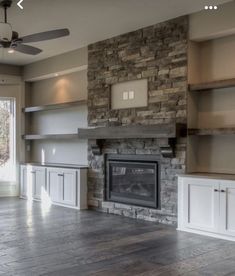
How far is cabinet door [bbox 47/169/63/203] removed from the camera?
7984mm

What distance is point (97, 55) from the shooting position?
7457 mm

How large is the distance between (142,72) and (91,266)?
359cm

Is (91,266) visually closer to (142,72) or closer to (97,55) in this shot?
(142,72)

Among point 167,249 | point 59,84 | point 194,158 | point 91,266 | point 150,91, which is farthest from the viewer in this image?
point 59,84

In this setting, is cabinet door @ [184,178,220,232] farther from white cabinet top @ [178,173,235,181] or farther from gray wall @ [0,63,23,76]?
gray wall @ [0,63,23,76]

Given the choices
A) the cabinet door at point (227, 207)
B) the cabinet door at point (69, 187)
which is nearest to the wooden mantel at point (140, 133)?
the cabinet door at point (69, 187)

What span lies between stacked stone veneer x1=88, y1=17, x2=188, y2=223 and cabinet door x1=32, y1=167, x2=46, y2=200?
1.33 metres

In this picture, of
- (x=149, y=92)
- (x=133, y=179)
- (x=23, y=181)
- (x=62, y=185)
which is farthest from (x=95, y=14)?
(x=23, y=181)

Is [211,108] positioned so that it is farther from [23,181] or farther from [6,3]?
[23,181]

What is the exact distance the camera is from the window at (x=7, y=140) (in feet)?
31.1

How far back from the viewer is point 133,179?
6.87 metres

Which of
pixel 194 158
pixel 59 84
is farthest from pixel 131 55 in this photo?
pixel 59 84

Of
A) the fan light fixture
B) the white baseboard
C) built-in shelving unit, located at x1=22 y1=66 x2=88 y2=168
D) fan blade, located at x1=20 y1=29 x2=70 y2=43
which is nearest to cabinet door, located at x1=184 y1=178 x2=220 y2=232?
the fan light fixture

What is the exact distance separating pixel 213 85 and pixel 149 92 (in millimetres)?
1230
